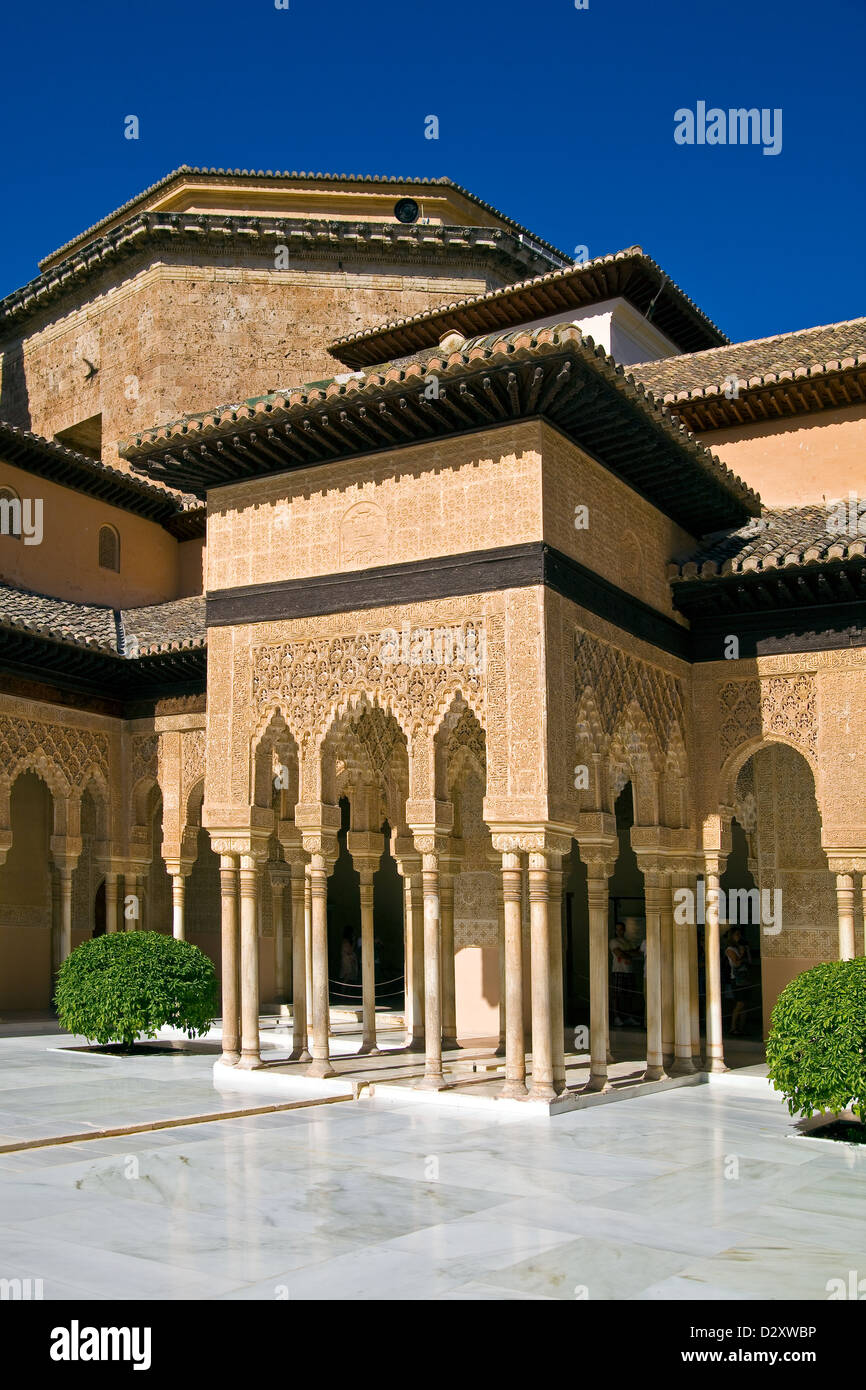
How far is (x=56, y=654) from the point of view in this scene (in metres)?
15.0

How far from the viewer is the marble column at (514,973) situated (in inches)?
361

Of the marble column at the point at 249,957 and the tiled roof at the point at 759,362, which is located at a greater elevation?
the tiled roof at the point at 759,362

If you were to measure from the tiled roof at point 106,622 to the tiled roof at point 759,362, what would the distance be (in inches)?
234

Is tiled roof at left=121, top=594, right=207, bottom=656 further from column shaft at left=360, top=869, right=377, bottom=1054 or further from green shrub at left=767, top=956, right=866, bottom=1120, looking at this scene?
green shrub at left=767, top=956, right=866, bottom=1120

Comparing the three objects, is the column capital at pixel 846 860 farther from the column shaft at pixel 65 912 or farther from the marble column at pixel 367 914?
the column shaft at pixel 65 912

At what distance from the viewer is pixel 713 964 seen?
11.7 meters

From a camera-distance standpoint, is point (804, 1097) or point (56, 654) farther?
point (56, 654)

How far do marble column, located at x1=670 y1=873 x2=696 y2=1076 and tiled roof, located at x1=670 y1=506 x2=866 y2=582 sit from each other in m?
2.76

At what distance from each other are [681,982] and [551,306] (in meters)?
8.74

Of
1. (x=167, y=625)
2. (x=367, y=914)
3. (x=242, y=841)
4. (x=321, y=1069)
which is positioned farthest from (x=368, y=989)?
(x=167, y=625)

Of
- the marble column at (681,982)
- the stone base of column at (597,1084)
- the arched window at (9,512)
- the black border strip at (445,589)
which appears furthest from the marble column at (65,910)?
the stone base of column at (597,1084)

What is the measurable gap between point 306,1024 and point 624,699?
402 cm
